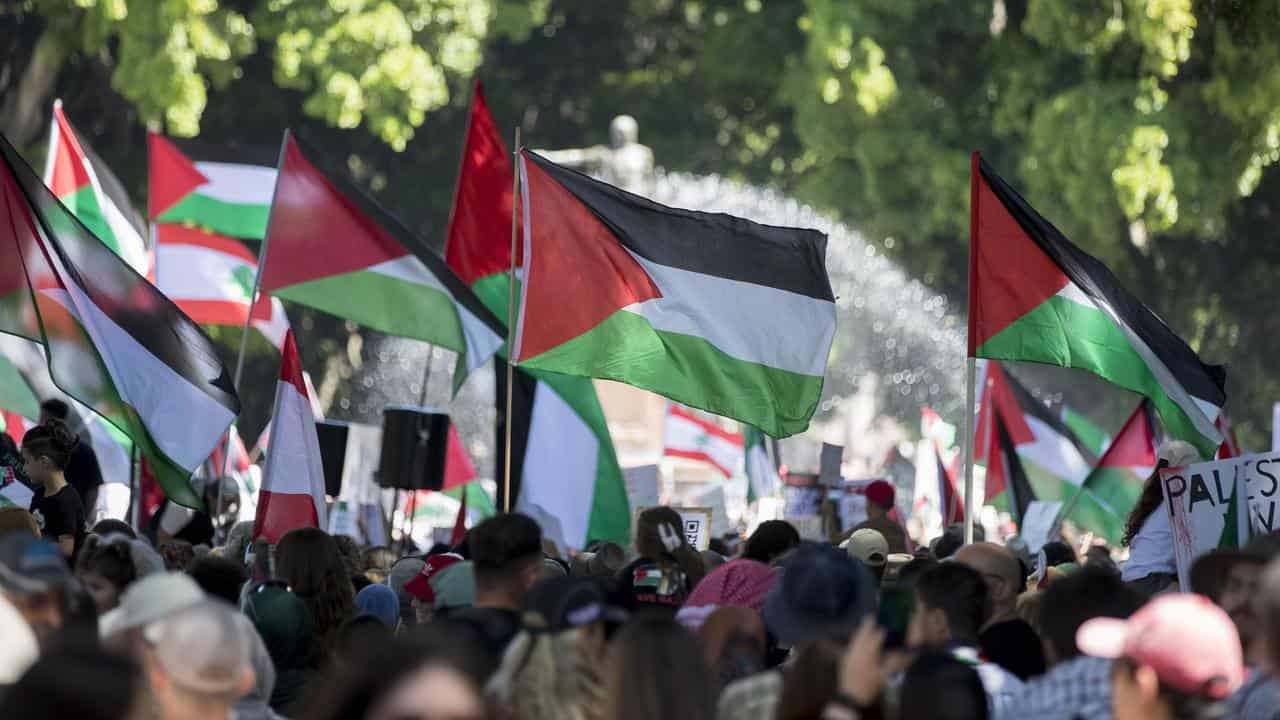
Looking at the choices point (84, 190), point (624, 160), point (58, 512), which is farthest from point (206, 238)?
point (624, 160)

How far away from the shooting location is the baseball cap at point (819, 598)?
5.41m

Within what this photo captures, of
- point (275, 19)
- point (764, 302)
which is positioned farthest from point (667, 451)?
point (275, 19)

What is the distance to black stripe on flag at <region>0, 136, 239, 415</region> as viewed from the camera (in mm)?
9875

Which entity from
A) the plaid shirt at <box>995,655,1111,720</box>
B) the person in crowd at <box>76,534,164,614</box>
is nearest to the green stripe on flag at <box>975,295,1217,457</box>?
the person in crowd at <box>76,534,164,614</box>

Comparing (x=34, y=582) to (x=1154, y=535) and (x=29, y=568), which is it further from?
(x=1154, y=535)

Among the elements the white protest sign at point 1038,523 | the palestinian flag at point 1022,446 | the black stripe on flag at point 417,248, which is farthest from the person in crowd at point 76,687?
the palestinian flag at point 1022,446

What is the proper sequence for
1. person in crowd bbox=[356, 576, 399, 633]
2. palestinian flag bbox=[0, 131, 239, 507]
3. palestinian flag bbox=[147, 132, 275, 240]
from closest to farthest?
person in crowd bbox=[356, 576, 399, 633]
palestinian flag bbox=[0, 131, 239, 507]
palestinian flag bbox=[147, 132, 275, 240]

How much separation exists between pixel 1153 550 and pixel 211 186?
9145mm

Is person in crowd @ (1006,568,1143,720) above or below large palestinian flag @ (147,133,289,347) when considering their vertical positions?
below

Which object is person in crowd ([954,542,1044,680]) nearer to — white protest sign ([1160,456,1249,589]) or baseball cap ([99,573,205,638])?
white protest sign ([1160,456,1249,589])

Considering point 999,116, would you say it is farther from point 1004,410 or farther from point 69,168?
point 69,168

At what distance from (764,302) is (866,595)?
16.2 feet

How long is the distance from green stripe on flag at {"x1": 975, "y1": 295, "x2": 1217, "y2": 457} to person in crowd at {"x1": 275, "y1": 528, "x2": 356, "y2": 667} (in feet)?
13.6

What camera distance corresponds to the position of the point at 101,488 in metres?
12.9
